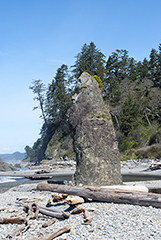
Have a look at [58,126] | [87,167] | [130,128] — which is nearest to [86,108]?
[87,167]

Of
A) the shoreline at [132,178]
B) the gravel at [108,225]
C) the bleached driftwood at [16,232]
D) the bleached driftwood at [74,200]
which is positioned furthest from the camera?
the shoreline at [132,178]

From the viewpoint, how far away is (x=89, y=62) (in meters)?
57.1

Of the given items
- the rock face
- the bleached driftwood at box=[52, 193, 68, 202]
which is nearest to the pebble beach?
the bleached driftwood at box=[52, 193, 68, 202]

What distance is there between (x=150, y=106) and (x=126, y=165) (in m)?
22.2

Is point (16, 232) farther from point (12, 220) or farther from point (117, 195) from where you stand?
point (117, 195)

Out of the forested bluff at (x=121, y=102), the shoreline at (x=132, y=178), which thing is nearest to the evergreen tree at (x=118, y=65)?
the forested bluff at (x=121, y=102)

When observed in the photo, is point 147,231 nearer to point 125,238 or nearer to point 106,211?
point 125,238

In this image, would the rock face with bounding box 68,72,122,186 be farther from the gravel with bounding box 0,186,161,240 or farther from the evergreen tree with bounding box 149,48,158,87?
the evergreen tree with bounding box 149,48,158,87

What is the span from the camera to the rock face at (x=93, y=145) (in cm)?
1201

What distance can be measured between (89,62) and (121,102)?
51.7 feet

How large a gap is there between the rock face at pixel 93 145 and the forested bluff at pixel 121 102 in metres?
18.3

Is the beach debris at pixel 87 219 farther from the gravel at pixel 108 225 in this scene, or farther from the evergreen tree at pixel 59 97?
the evergreen tree at pixel 59 97

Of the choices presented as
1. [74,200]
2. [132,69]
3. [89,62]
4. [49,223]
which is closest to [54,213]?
[49,223]

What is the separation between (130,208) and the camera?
679 centimetres
